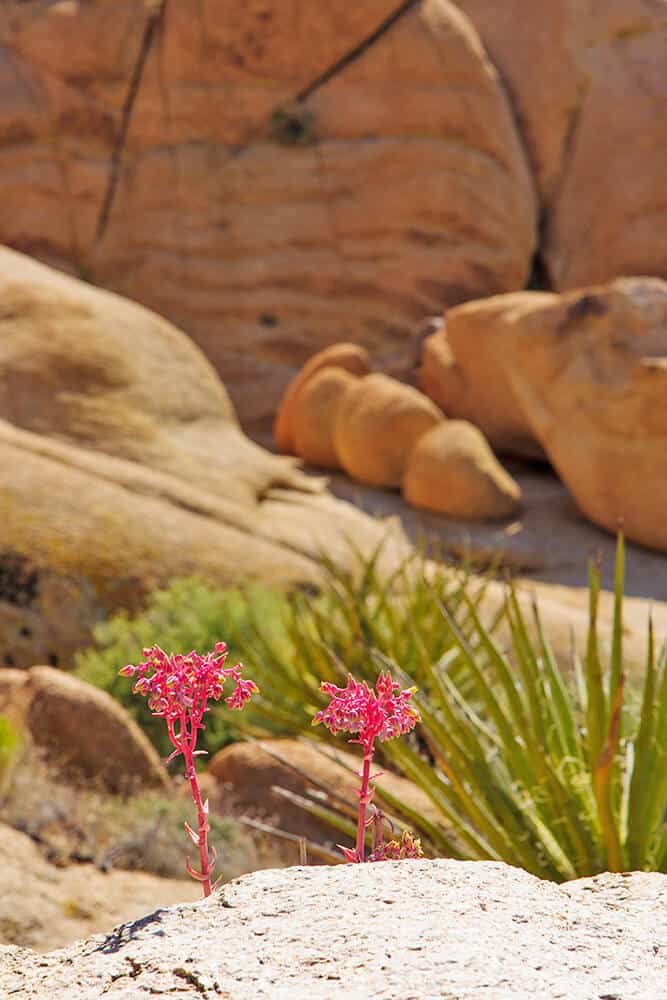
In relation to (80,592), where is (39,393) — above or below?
above

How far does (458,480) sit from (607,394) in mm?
1635

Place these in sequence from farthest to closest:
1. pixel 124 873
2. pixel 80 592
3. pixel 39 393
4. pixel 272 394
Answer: pixel 272 394 < pixel 39 393 < pixel 80 592 < pixel 124 873

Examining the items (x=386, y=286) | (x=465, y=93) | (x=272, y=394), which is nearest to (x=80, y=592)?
(x=272, y=394)

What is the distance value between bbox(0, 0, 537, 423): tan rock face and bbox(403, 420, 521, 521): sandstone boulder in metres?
4.71

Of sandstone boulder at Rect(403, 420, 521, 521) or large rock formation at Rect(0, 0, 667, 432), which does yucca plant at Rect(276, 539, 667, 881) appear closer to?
sandstone boulder at Rect(403, 420, 521, 521)

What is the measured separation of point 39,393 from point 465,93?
→ 33.0 ft

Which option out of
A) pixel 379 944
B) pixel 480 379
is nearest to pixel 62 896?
pixel 379 944

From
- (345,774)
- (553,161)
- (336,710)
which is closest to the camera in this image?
(336,710)

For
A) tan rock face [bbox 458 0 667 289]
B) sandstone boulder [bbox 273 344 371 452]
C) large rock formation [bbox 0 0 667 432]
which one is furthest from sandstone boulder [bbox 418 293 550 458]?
tan rock face [bbox 458 0 667 289]

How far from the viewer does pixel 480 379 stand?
42.0 feet

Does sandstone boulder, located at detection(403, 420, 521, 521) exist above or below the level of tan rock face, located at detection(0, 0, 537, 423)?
below

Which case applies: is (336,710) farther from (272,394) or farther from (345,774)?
(272,394)

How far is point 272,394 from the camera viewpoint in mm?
15516

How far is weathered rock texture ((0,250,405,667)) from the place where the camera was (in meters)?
6.89
